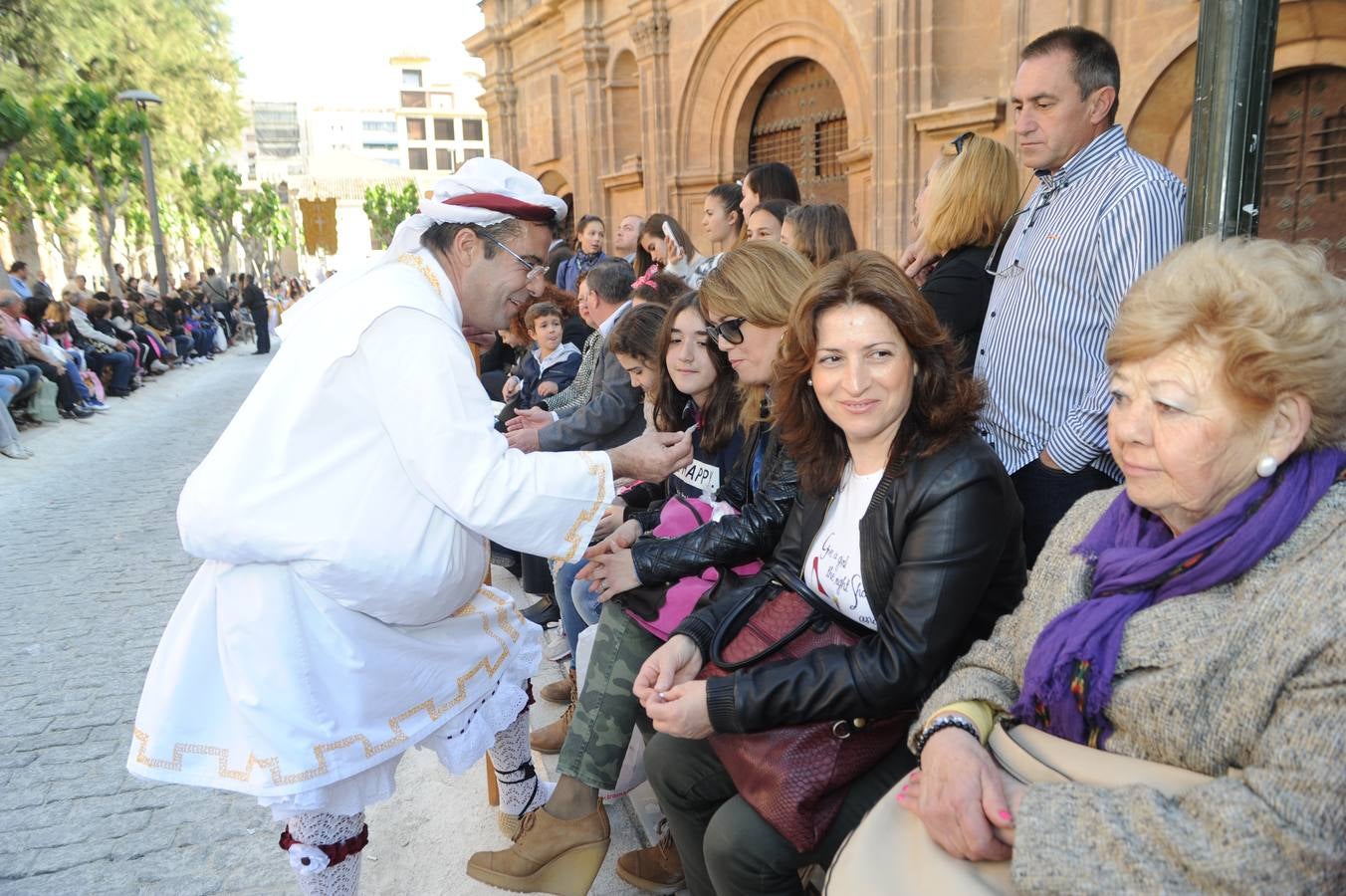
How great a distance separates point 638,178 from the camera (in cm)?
1526

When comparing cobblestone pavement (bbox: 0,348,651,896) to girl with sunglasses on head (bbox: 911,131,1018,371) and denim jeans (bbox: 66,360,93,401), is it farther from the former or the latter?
denim jeans (bbox: 66,360,93,401)

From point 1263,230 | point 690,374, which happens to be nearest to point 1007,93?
point 1263,230

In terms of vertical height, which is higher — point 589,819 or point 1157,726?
point 1157,726

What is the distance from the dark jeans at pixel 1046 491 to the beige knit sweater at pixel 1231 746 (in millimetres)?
1238

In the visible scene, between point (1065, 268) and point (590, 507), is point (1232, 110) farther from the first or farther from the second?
point (590, 507)

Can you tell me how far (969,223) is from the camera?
347cm

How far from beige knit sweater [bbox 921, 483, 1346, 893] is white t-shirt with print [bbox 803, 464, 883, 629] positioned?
707 mm

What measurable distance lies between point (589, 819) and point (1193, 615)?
1.83 metres

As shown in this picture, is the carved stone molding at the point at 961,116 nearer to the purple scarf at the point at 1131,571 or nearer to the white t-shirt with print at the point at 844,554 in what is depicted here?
the white t-shirt with print at the point at 844,554

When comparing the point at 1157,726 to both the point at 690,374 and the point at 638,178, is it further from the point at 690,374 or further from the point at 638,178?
the point at 638,178

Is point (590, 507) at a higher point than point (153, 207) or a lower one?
lower

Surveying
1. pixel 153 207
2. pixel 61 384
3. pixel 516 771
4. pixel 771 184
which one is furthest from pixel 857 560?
pixel 153 207

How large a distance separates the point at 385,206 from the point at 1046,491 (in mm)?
84460

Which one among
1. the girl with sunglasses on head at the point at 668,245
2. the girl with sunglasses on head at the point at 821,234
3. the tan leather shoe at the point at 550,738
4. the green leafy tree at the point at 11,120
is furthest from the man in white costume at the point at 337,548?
the green leafy tree at the point at 11,120
